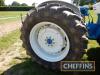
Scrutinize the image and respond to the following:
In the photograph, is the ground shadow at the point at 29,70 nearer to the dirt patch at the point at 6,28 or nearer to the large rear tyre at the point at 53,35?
the large rear tyre at the point at 53,35

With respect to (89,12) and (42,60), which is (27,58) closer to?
(42,60)

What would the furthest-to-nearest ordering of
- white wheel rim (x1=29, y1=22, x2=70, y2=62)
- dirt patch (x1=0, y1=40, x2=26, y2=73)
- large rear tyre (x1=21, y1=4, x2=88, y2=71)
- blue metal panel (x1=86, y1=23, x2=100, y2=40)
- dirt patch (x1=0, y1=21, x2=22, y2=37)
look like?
dirt patch (x1=0, y1=21, x2=22, y2=37) → dirt patch (x1=0, y1=40, x2=26, y2=73) → blue metal panel (x1=86, y1=23, x2=100, y2=40) → white wheel rim (x1=29, y1=22, x2=70, y2=62) → large rear tyre (x1=21, y1=4, x2=88, y2=71)

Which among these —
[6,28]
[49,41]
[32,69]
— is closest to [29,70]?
[32,69]

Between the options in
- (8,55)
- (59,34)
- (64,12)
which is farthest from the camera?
(8,55)

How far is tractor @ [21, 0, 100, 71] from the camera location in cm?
528

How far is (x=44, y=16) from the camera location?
5.57 m

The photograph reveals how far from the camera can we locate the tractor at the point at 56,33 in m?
5.28

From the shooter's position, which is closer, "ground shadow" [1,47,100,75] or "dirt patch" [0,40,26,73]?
"ground shadow" [1,47,100,75]

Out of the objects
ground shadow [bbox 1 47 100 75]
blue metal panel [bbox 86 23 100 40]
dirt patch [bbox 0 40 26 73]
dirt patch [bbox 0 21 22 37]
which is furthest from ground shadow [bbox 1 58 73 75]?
dirt patch [bbox 0 21 22 37]

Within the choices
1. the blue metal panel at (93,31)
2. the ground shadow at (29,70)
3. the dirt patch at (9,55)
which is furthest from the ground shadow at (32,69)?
Result: the blue metal panel at (93,31)

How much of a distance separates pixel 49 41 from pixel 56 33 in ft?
0.82

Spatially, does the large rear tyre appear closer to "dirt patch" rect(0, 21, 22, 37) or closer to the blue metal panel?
the blue metal panel

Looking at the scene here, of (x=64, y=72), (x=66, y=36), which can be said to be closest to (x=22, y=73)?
(x=64, y=72)

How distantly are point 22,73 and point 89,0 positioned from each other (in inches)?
108
